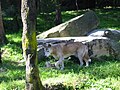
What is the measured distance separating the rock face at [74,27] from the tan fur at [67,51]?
137 inches

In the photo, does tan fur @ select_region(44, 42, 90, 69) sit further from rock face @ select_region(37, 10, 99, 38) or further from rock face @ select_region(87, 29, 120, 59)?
rock face @ select_region(37, 10, 99, 38)

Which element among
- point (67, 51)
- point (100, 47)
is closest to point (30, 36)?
point (67, 51)

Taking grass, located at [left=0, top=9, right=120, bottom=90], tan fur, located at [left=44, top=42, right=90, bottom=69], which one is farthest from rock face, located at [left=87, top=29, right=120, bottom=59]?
tan fur, located at [left=44, top=42, right=90, bottom=69]

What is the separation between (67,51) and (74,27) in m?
4.02

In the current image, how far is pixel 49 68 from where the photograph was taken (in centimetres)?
1156

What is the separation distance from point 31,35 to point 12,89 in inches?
84.6

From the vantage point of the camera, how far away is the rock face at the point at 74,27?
605 inches

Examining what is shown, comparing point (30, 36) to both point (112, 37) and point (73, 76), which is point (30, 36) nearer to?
point (73, 76)

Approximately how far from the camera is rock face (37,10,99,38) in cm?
1537

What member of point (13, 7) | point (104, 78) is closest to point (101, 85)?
point (104, 78)

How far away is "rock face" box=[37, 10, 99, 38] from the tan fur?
3.49 meters

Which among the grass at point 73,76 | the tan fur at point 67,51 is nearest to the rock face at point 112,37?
the grass at point 73,76

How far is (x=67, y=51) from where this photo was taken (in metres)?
11.8

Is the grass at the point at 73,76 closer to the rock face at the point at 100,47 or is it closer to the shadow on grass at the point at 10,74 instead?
the shadow on grass at the point at 10,74
